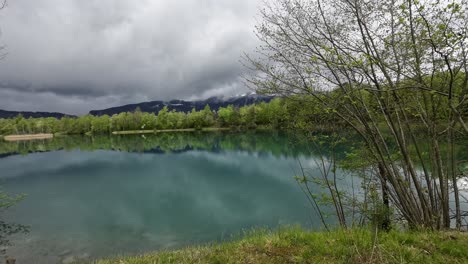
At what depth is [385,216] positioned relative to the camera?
6078mm

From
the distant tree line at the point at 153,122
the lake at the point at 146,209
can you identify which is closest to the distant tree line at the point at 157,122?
the distant tree line at the point at 153,122

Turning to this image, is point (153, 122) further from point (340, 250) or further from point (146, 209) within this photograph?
point (340, 250)

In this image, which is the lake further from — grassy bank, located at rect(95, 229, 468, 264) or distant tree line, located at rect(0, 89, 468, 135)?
distant tree line, located at rect(0, 89, 468, 135)

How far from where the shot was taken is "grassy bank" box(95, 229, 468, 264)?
12.2 feet

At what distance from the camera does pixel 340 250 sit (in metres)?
4.05

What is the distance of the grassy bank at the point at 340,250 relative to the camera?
3.71 metres

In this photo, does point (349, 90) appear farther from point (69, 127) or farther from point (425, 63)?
point (69, 127)

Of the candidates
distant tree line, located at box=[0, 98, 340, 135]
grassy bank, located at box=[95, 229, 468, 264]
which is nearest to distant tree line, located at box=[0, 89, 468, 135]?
distant tree line, located at box=[0, 98, 340, 135]

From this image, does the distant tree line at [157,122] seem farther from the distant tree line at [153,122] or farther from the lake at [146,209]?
the lake at [146,209]

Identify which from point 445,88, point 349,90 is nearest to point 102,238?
point 349,90

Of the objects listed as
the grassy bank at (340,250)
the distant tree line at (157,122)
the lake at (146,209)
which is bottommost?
the lake at (146,209)

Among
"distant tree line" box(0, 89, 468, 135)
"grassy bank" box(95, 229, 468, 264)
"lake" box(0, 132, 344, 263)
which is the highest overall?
"distant tree line" box(0, 89, 468, 135)

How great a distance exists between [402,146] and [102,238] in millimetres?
12852

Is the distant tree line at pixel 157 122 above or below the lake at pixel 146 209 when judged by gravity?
above
